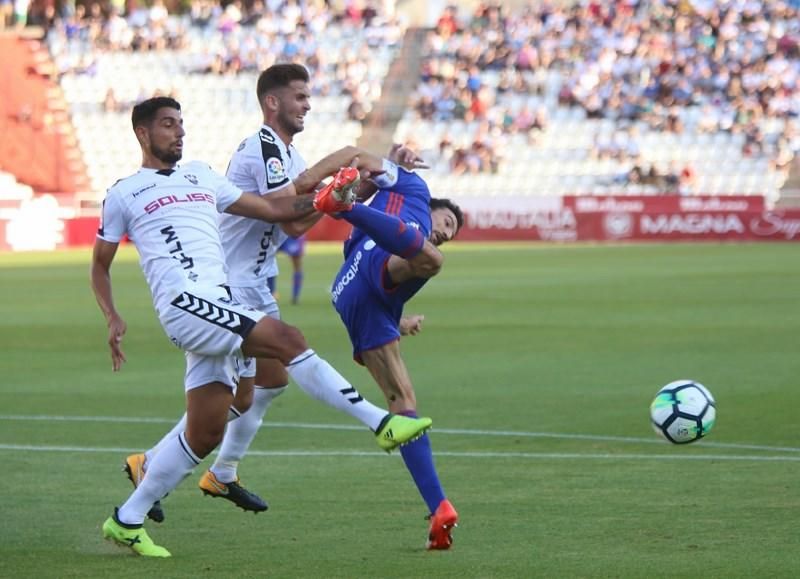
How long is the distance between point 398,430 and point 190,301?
3.77ft

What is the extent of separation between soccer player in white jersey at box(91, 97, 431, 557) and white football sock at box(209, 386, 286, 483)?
90 centimetres

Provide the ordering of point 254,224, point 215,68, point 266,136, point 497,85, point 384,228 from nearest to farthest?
point 384,228 < point 266,136 < point 254,224 < point 497,85 < point 215,68

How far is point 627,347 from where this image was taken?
1747 cm

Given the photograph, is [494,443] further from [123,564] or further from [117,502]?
[123,564]

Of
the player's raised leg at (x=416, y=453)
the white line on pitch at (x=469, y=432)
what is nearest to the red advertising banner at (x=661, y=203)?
the white line on pitch at (x=469, y=432)

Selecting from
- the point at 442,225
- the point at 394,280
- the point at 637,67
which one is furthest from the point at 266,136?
the point at 637,67

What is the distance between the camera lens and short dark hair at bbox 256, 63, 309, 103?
8.64 meters

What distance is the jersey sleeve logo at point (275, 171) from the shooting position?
8344 millimetres

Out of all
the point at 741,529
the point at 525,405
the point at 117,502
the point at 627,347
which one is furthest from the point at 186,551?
the point at 627,347

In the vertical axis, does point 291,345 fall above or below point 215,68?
above

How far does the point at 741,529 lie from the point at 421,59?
4248 cm

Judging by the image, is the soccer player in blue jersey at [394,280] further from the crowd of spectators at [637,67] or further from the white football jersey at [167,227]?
the crowd of spectators at [637,67]

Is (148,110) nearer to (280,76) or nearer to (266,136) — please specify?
(266,136)

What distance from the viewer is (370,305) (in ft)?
26.2
